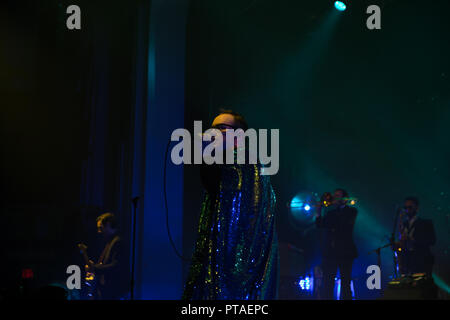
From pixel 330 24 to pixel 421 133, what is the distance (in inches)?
110

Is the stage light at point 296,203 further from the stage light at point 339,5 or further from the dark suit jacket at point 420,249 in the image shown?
the stage light at point 339,5

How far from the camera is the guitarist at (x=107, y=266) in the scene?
593 centimetres

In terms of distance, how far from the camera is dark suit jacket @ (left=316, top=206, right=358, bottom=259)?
21.2 feet

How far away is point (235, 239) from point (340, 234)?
3997 millimetres

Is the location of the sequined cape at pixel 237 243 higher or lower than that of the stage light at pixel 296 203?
lower

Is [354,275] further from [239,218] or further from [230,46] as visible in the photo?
[239,218]

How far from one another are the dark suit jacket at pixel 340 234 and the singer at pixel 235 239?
3.76 m

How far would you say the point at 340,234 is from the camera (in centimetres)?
650

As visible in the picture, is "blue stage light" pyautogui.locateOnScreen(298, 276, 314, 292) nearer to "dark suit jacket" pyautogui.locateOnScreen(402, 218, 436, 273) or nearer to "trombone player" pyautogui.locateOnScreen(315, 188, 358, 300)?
"trombone player" pyautogui.locateOnScreen(315, 188, 358, 300)

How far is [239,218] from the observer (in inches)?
116

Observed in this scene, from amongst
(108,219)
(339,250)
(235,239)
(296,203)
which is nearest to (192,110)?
(108,219)

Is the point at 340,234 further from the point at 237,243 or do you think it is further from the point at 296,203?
the point at 237,243

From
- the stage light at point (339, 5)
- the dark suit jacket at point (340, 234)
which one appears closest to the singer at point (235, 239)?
the dark suit jacket at point (340, 234)

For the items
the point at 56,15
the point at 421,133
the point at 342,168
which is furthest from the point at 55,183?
the point at 421,133
